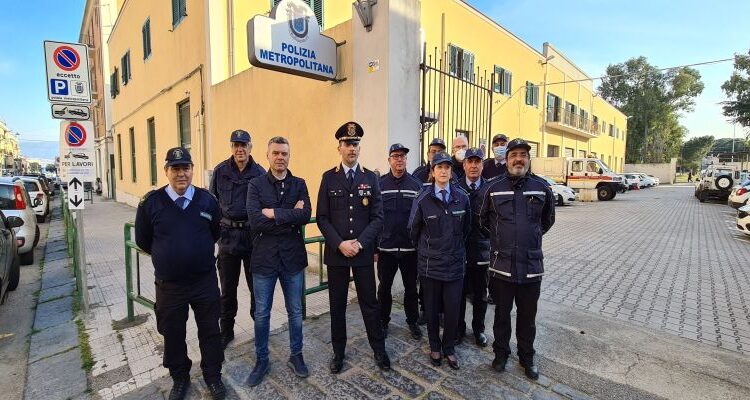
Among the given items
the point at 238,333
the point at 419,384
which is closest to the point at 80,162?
the point at 238,333

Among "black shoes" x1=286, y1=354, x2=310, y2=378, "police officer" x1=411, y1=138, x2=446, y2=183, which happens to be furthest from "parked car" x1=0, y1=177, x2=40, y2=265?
"police officer" x1=411, y1=138, x2=446, y2=183

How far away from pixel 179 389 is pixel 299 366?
885 mm

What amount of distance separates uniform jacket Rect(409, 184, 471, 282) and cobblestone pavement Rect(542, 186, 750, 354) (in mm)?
2520

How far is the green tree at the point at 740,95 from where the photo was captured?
2522cm

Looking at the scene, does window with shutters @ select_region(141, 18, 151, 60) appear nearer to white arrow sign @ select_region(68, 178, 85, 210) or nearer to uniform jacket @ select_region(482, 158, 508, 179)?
white arrow sign @ select_region(68, 178, 85, 210)

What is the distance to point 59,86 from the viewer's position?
173 inches

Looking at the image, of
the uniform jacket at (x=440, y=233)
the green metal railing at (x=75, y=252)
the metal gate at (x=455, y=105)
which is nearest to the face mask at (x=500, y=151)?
the metal gate at (x=455, y=105)

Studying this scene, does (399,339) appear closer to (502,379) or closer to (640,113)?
(502,379)

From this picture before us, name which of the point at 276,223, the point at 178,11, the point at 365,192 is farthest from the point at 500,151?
the point at 178,11

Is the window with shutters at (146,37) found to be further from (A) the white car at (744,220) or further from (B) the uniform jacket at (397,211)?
(A) the white car at (744,220)

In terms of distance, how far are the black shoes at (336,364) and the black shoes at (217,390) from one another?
2.72ft

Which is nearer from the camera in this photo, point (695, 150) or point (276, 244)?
point (276, 244)

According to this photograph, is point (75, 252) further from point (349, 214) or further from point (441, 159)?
point (441, 159)

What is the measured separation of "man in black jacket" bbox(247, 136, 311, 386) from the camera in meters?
2.95
